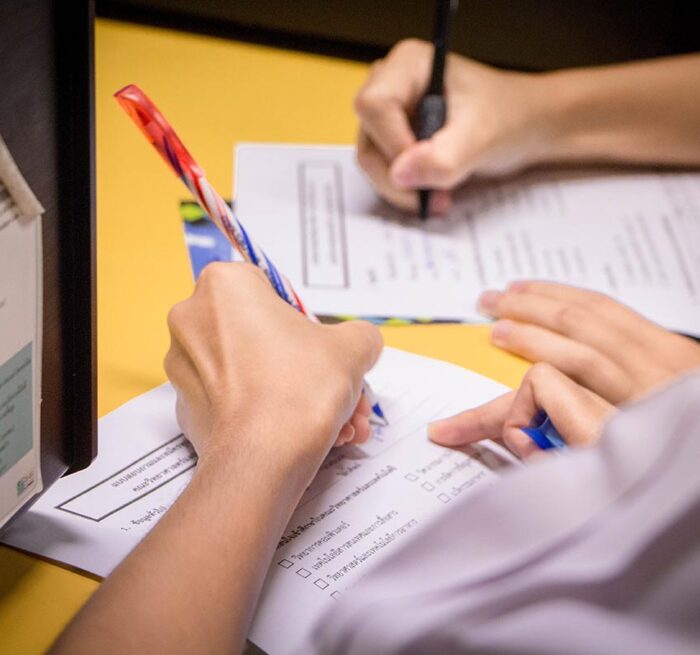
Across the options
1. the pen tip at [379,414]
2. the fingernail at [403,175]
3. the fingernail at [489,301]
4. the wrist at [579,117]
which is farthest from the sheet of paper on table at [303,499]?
the wrist at [579,117]

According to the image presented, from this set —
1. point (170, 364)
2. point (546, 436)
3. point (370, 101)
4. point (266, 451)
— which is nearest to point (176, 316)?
point (170, 364)

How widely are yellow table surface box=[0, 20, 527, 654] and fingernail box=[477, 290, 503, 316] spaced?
0.07 ft

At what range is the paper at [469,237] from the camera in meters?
0.75

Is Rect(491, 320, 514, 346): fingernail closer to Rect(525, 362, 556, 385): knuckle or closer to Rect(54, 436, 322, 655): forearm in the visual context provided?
Rect(525, 362, 556, 385): knuckle

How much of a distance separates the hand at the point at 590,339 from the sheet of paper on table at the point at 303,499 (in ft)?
0.23

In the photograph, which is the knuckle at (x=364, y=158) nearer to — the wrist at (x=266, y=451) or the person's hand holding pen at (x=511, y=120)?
the person's hand holding pen at (x=511, y=120)

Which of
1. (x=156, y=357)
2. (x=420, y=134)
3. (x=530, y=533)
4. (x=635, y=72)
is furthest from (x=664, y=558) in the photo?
(x=635, y=72)

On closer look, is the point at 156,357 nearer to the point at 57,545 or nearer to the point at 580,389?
the point at 57,545

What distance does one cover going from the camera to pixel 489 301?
0.74 meters

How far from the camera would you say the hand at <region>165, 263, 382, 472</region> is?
51 centimetres

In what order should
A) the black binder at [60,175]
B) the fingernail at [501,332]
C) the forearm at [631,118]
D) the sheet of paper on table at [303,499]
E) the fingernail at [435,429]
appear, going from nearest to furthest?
the black binder at [60,175] < the sheet of paper on table at [303,499] < the fingernail at [435,429] < the fingernail at [501,332] < the forearm at [631,118]

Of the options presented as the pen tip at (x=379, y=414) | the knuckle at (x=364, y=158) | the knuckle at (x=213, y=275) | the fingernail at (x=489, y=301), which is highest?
the knuckle at (x=364, y=158)

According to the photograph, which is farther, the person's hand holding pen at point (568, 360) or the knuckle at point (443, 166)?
the knuckle at point (443, 166)

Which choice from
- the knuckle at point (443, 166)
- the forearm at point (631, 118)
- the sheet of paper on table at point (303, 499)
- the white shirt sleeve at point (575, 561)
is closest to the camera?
the white shirt sleeve at point (575, 561)
